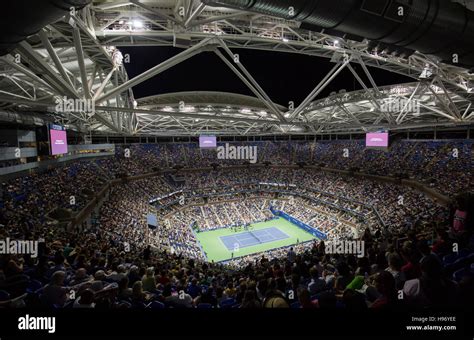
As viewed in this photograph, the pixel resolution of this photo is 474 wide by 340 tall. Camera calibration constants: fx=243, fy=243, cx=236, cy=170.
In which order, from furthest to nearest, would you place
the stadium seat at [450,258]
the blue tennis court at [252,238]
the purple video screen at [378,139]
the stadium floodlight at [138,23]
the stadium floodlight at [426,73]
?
the blue tennis court at [252,238], the purple video screen at [378,139], the stadium floodlight at [426,73], the stadium floodlight at [138,23], the stadium seat at [450,258]

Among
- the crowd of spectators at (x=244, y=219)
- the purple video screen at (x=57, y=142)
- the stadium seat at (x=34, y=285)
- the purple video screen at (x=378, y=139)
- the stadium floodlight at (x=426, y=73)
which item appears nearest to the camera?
the crowd of spectators at (x=244, y=219)

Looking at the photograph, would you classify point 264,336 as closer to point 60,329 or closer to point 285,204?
point 60,329

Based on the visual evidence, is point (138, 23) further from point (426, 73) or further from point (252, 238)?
point (252, 238)

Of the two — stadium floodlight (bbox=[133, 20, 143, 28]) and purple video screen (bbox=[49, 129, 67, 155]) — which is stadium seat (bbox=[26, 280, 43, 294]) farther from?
purple video screen (bbox=[49, 129, 67, 155])

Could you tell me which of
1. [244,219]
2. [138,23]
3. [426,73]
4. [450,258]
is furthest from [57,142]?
[244,219]

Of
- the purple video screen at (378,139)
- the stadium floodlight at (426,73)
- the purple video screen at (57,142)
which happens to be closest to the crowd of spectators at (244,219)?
the purple video screen at (57,142)

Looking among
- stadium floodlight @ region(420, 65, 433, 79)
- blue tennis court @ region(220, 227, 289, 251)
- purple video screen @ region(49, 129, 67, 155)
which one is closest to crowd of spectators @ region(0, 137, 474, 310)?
purple video screen @ region(49, 129, 67, 155)

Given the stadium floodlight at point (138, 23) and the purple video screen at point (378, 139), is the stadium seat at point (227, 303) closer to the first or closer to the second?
the stadium floodlight at point (138, 23)
